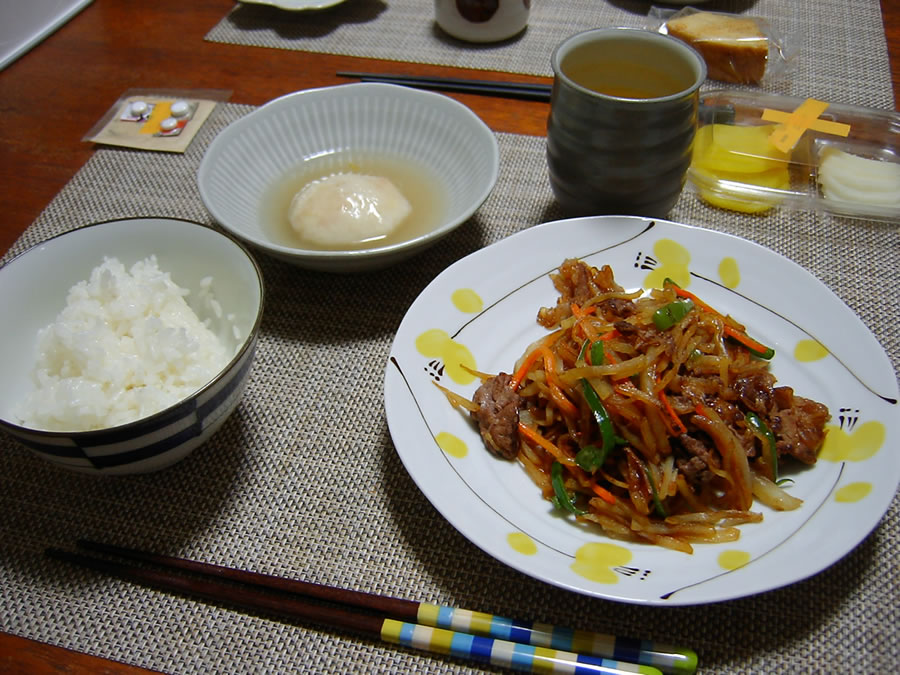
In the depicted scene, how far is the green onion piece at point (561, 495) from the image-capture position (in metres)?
1.08

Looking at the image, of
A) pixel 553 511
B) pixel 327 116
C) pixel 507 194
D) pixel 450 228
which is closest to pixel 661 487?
pixel 553 511

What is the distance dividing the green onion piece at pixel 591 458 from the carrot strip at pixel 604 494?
29 millimetres

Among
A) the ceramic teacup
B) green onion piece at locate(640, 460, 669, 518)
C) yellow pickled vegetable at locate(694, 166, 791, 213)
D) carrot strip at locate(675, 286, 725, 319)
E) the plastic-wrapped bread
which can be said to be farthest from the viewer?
the ceramic teacup

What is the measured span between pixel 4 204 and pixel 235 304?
106cm

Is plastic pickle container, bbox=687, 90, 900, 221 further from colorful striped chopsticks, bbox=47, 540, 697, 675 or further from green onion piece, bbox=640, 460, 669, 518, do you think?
colorful striped chopsticks, bbox=47, 540, 697, 675

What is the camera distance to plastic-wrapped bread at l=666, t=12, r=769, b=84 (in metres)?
2.11

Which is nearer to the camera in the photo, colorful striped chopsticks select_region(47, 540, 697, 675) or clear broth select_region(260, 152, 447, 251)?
colorful striped chopsticks select_region(47, 540, 697, 675)

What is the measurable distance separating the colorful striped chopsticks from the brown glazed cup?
0.98 metres

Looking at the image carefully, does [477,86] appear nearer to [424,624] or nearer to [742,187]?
[742,187]

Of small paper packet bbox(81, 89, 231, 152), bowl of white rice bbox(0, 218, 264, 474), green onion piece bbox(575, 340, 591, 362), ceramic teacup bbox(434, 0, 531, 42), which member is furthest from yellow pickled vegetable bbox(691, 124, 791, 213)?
small paper packet bbox(81, 89, 231, 152)

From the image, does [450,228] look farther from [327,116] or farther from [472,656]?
[472,656]

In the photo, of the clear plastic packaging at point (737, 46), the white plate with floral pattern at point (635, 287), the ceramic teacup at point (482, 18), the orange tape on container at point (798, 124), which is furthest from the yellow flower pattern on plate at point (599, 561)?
the ceramic teacup at point (482, 18)

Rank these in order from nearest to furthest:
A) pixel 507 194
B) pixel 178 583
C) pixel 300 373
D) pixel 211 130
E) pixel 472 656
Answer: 1. pixel 472 656
2. pixel 178 583
3. pixel 300 373
4. pixel 507 194
5. pixel 211 130

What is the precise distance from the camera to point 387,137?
1.91m
